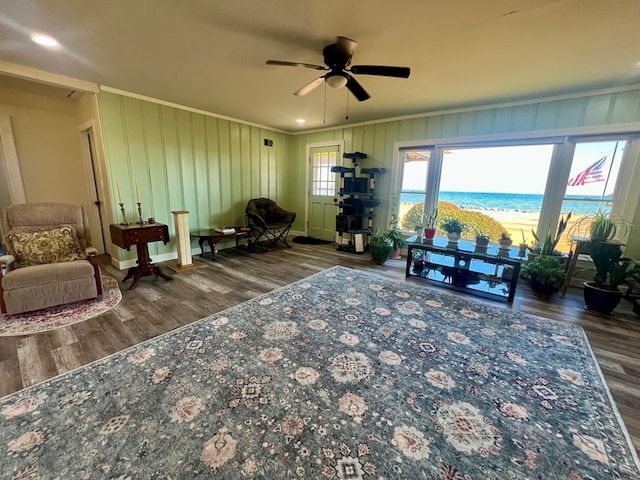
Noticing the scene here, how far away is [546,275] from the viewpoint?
9.79 ft

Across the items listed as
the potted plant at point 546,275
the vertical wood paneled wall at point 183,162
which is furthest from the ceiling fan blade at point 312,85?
the potted plant at point 546,275

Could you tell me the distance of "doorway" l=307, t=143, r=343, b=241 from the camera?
5562 mm

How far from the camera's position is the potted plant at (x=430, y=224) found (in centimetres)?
354

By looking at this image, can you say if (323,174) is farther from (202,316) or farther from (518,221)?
(518,221)

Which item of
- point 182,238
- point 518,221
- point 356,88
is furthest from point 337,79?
point 518,221

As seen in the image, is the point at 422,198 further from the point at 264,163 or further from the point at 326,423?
the point at 326,423

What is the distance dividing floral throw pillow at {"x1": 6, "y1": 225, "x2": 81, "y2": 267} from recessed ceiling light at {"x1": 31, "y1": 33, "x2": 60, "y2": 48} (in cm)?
175

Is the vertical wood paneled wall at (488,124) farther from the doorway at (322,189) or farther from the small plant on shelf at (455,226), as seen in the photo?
the small plant on shelf at (455,226)

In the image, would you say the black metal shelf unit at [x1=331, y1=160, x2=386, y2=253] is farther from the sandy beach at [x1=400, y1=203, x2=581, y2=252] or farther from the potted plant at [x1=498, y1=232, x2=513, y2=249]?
the potted plant at [x1=498, y1=232, x2=513, y2=249]

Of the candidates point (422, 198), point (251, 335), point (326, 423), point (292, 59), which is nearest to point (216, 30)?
point (292, 59)

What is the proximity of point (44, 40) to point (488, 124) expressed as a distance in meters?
A: 5.09

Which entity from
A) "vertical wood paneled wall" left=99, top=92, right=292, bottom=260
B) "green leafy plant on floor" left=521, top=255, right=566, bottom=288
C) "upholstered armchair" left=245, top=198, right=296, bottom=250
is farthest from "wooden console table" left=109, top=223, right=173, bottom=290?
"green leafy plant on floor" left=521, top=255, right=566, bottom=288

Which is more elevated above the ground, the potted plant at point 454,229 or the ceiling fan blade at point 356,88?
the ceiling fan blade at point 356,88

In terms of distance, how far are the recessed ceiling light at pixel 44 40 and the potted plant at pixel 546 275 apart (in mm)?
5405
